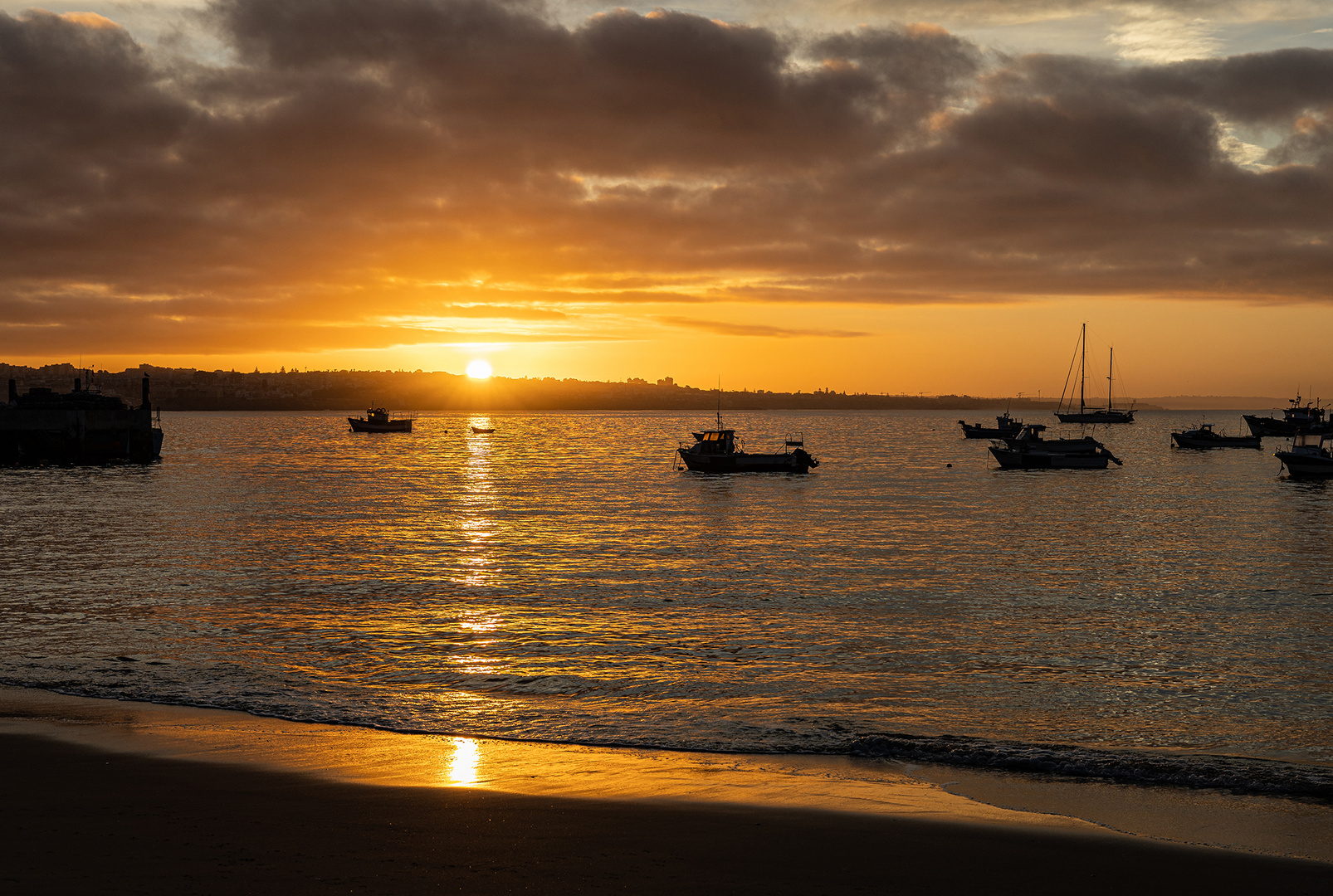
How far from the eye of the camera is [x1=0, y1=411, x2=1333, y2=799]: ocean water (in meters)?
16.0

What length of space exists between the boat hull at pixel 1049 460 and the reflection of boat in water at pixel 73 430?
317 ft

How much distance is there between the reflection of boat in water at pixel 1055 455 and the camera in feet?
352

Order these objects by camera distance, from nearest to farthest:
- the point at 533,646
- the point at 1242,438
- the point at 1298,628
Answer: the point at 533,646 → the point at 1298,628 → the point at 1242,438

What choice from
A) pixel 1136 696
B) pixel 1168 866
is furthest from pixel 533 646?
pixel 1168 866

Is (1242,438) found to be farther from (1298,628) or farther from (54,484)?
(54,484)

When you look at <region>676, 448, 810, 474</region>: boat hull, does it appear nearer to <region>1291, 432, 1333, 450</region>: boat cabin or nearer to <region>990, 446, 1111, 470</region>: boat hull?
<region>990, 446, 1111, 470</region>: boat hull

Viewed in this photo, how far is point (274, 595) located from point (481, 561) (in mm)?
9558

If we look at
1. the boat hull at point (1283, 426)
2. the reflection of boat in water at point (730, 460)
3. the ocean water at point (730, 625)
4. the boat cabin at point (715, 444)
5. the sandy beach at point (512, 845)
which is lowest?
the ocean water at point (730, 625)

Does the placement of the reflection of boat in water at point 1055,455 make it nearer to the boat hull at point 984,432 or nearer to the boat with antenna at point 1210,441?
the boat with antenna at point 1210,441

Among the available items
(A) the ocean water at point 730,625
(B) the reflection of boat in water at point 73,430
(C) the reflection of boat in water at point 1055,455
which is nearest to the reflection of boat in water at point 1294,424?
(C) the reflection of boat in water at point 1055,455

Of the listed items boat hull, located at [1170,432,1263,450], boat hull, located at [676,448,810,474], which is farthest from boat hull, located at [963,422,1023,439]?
boat hull, located at [676,448,810,474]

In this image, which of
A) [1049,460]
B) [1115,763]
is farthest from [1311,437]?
[1115,763]

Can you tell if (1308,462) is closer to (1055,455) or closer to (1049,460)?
(1055,455)

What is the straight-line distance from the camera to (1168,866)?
31.4ft
